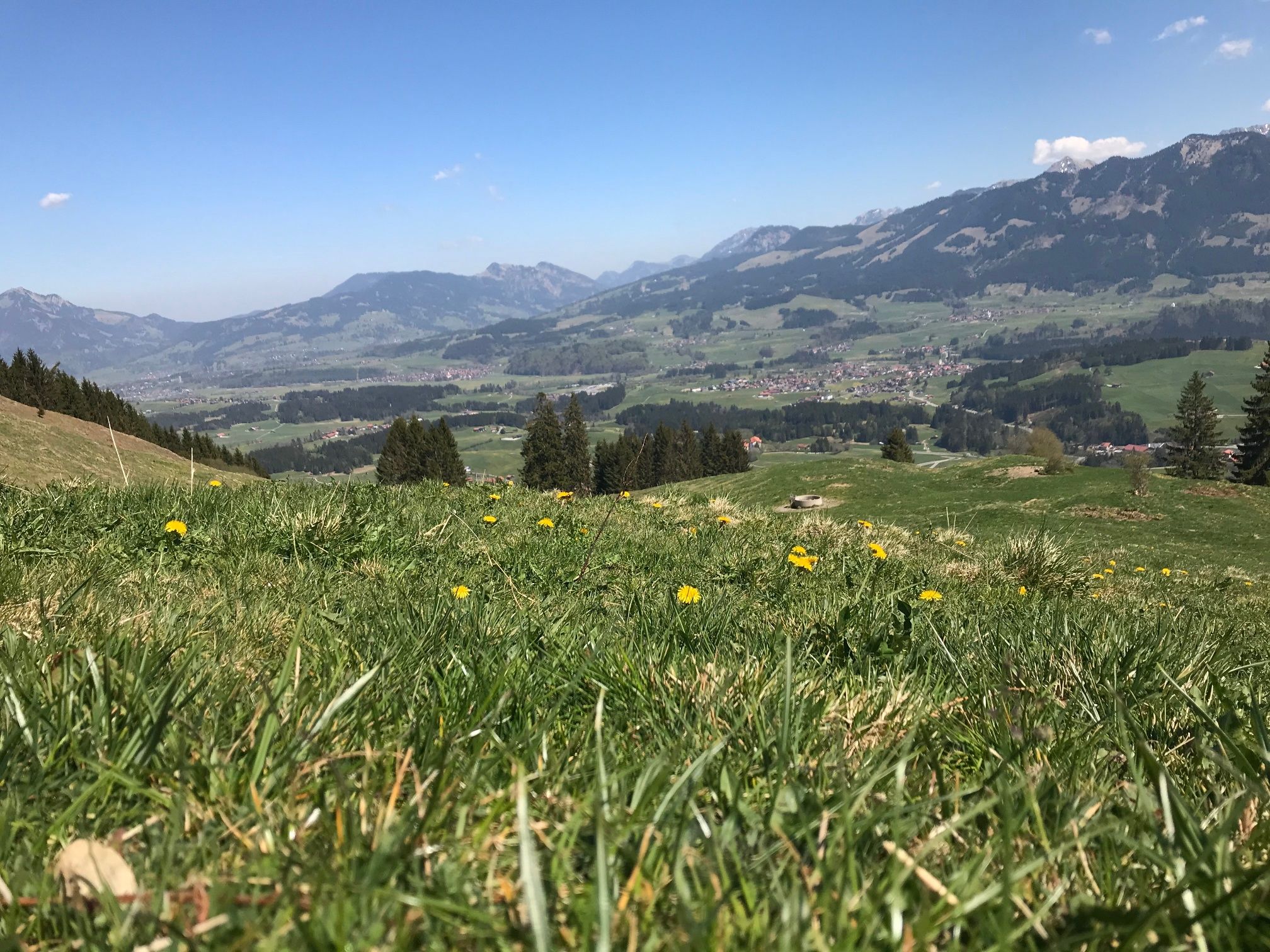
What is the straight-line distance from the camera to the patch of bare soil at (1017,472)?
3962cm

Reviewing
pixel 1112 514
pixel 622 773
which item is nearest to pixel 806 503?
pixel 1112 514

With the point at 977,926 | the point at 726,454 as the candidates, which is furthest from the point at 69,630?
the point at 726,454

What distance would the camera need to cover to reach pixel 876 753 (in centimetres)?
164

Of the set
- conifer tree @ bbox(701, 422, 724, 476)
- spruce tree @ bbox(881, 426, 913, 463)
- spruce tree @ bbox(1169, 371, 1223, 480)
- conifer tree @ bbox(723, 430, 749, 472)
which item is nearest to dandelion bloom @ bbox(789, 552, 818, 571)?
spruce tree @ bbox(881, 426, 913, 463)

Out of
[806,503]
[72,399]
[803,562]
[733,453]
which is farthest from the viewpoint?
[733,453]

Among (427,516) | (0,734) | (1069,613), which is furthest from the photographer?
(427,516)

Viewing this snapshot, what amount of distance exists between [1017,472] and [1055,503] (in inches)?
331

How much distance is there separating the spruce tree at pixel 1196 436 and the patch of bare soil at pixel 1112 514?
115 feet

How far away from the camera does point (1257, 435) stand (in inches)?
2019

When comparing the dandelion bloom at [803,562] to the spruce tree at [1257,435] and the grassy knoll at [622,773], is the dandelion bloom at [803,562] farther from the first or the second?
the spruce tree at [1257,435]

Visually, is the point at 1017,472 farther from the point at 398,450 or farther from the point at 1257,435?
the point at 398,450

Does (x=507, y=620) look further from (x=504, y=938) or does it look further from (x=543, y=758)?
(x=504, y=938)

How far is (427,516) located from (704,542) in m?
2.64

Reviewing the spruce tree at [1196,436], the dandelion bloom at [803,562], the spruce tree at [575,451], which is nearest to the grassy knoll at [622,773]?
the dandelion bloom at [803,562]
